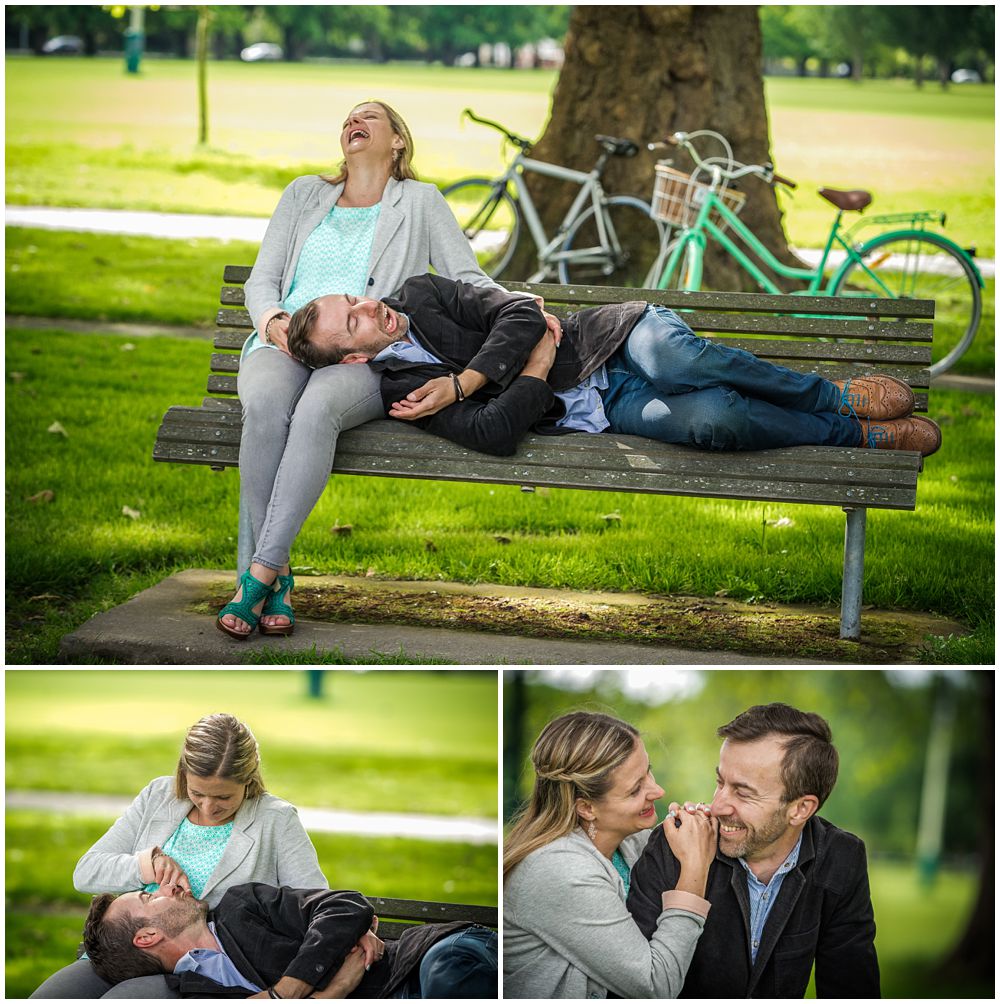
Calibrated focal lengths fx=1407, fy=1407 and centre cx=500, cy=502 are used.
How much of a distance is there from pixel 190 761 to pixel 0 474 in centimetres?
278

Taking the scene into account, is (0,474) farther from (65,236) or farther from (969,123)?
(969,123)

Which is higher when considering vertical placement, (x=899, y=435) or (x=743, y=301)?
(x=743, y=301)

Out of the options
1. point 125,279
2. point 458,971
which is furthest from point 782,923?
point 125,279

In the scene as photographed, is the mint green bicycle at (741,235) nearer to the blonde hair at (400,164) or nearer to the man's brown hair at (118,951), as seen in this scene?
the blonde hair at (400,164)

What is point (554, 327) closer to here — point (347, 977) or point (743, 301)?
point (743, 301)

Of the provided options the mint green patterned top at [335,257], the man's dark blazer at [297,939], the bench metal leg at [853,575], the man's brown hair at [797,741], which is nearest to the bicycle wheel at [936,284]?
the bench metal leg at [853,575]

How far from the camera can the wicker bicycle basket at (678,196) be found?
767 centimetres

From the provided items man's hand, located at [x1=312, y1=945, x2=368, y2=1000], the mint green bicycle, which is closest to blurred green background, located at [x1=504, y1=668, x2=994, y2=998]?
man's hand, located at [x1=312, y1=945, x2=368, y2=1000]

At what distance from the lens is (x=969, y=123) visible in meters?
26.5

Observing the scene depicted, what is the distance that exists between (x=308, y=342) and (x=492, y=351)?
1.83 feet

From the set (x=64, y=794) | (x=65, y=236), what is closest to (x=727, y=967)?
(x=64, y=794)

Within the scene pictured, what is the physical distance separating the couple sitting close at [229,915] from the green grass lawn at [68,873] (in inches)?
32.5

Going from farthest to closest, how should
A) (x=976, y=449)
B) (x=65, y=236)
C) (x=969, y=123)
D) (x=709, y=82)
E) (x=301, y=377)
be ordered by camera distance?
(x=969, y=123), (x=65, y=236), (x=709, y=82), (x=976, y=449), (x=301, y=377)

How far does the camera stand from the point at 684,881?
304cm
